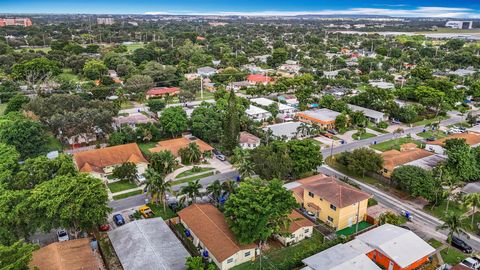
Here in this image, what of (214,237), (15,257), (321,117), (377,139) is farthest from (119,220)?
(377,139)

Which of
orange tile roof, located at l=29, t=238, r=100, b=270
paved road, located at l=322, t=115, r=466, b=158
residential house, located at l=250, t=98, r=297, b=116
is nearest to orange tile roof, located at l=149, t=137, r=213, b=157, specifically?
paved road, located at l=322, t=115, r=466, b=158

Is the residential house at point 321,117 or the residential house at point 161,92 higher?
the residential house at point 161,92

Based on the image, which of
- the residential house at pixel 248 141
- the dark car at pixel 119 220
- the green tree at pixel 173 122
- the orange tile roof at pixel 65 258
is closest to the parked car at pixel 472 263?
the orange tile roof at pixel 65 258

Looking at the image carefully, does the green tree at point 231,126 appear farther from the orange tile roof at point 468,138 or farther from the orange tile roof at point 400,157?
the orange tile roof at point 468,138

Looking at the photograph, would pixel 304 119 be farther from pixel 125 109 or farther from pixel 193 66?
pixel 193 66

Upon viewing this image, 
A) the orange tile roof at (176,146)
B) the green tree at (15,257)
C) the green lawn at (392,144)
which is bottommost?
the green lawn at (392,144)

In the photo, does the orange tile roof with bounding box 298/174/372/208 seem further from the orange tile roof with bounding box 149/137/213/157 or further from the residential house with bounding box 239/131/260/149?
the orange tile roof with bounding box 149/137/213/157
